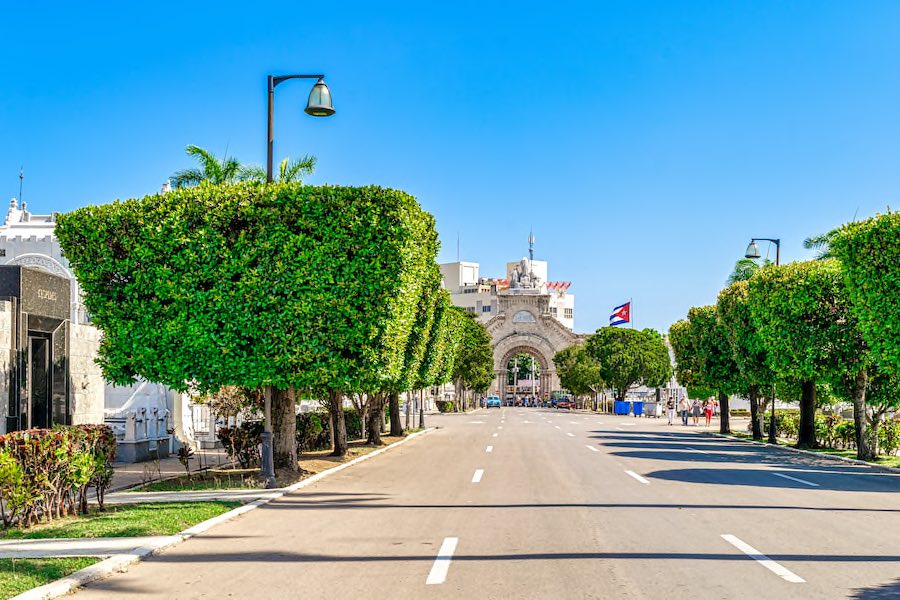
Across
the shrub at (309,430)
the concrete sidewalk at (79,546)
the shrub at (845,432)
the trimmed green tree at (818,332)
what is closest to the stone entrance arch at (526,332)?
the shrub at (845,432)

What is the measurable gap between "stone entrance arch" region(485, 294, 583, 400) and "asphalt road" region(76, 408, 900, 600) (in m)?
110

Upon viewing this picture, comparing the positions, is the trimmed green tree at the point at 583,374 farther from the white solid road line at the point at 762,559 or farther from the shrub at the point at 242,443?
the white solid road line at the point at 762,559

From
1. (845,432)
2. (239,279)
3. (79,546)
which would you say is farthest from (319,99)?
(845,432)

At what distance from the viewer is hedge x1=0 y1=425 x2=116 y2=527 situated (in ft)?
40.1

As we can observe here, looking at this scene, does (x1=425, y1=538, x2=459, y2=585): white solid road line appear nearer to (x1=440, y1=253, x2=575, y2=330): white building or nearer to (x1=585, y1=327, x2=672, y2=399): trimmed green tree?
(x1=585, y1=327, x2=672, y2=399): trimmed green tree

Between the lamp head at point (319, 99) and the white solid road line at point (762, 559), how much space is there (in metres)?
10.5

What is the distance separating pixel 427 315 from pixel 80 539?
55.8ft

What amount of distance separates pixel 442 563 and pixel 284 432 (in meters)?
10.9

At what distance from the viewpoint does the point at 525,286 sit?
137 metres

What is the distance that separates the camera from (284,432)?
20062 millimetres

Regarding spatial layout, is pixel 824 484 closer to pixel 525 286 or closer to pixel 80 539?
pixel 80 539

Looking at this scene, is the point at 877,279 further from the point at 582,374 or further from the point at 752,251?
the point at 582,374

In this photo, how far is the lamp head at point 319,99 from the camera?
17.0m

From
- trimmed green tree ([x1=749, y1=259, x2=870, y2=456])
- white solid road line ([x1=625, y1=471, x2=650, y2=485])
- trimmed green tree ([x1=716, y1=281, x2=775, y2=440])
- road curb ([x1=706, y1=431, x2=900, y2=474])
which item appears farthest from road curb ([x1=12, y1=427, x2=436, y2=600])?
trimmed green tree ([x1=716, y1=281, x2=775, y2=440])
